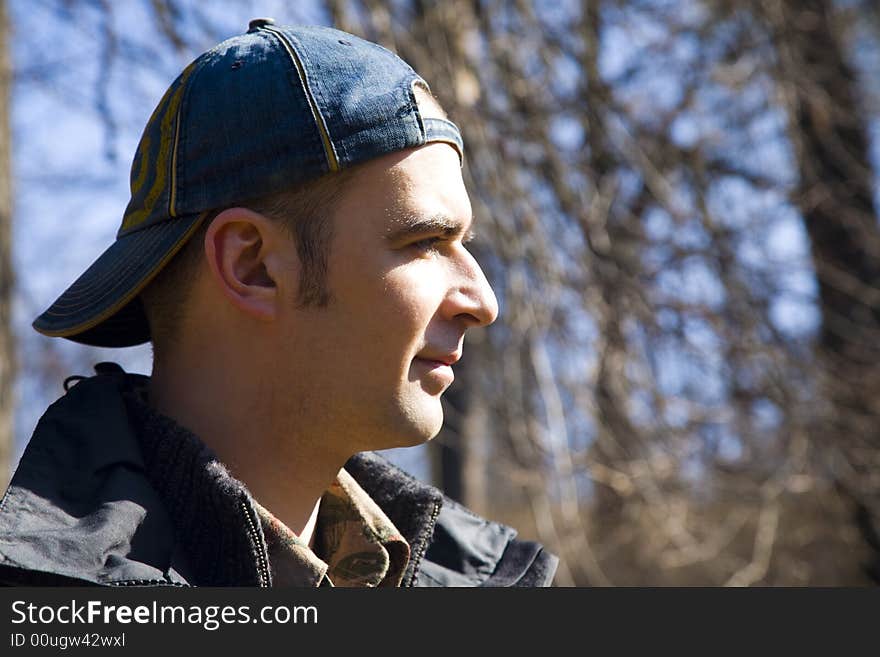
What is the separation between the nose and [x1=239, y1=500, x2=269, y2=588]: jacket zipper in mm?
491

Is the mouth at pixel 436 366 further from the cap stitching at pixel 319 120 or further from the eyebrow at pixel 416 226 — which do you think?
the cap stitching at pixel 319 120

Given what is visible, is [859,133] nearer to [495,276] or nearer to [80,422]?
[495,276]

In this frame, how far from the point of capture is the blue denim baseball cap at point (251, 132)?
176 cm

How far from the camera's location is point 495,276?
4719mm

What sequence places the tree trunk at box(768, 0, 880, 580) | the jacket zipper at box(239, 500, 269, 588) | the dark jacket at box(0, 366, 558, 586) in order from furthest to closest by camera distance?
the tree trunk at box(768, 0, 880, 580), the jacket zipper at box(239, 500, 269, 588), the dark jacket at box(0, 366, 558, 586)

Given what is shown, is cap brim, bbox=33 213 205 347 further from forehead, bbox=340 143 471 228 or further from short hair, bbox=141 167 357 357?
forehead, bbox=340 143 471 228

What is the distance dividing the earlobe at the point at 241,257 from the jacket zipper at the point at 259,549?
344mm

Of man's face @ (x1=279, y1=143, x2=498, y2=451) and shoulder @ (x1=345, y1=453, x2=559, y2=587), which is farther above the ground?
man's face @ (x1=279, y1=143, x2=498, y2=451)

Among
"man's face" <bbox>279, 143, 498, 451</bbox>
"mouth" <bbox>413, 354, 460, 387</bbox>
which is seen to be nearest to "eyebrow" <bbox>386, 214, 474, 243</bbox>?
"man's face" <bbox>279, 143, 498, 451</bbox>

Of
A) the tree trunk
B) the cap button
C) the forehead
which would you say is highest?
the cap button

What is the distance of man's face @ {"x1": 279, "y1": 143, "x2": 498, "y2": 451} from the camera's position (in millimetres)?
1754

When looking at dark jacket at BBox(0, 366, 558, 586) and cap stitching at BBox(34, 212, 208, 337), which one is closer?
dark jacket at BBox(0, 366, 558, 586)

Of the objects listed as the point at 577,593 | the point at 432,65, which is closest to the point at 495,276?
the point at 432,65

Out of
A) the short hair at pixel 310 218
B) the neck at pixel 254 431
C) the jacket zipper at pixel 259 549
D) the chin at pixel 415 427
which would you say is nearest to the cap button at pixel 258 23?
the short hair at pixel 310 218
